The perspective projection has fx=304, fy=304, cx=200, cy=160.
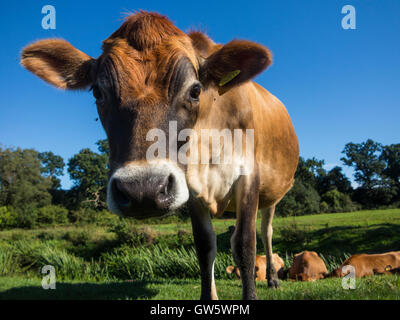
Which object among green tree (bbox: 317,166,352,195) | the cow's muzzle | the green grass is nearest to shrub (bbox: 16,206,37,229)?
the green grass

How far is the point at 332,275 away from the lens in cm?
642

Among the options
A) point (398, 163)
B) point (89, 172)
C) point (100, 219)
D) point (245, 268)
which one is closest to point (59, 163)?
point (89, 172)

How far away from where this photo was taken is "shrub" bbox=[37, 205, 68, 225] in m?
33.2

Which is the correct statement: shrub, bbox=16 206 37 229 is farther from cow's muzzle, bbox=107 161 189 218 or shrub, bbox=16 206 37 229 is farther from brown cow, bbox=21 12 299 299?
cow's muzzle, bbox=107 161 189 218

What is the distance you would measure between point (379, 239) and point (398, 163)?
52.6 m

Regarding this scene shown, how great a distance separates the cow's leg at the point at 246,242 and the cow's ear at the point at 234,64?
4.05ft

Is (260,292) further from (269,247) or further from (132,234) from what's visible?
(132,234)

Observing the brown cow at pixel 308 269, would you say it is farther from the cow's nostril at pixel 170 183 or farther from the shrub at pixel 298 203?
the shrub at pixel 298 203

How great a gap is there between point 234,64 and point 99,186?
48209 millimetres

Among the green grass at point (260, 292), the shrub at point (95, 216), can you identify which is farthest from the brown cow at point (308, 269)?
the shrub at point (95, 216)

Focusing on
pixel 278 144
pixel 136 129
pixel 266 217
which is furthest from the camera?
pixel 266 217
